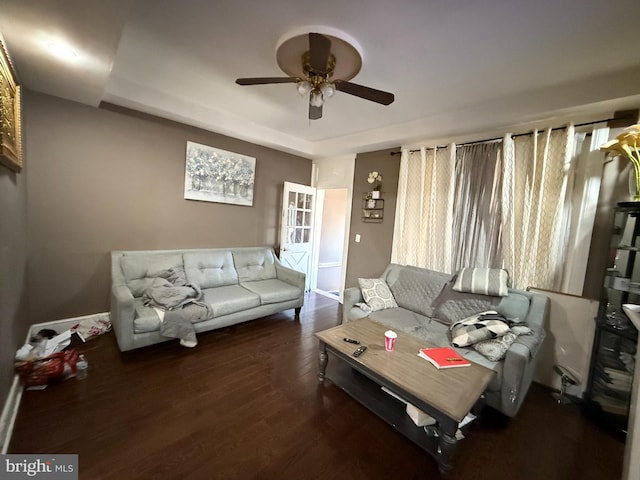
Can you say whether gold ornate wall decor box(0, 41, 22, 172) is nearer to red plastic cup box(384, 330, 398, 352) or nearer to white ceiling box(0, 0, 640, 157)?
white ceiling box(0, 0, 640, 157)

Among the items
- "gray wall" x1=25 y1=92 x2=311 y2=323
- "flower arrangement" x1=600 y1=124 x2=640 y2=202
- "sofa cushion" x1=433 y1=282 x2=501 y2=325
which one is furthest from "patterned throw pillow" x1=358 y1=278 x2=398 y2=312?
"gray wall" x1=25 y1=92 x2=311 y2=323

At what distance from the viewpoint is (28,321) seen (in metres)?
2.25

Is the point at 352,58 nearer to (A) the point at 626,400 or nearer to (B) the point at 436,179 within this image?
(B) the point at 436,179

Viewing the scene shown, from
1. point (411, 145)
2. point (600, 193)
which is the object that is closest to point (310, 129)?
point (411, 145)

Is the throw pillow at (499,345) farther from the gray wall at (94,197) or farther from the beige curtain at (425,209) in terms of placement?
the gray wall at (94,197)

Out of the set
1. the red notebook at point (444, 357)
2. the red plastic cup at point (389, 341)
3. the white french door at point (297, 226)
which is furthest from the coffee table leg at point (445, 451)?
the white french door at point (297, 226)

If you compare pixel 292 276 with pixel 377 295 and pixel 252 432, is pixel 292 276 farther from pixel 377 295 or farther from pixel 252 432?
pixel 252 432

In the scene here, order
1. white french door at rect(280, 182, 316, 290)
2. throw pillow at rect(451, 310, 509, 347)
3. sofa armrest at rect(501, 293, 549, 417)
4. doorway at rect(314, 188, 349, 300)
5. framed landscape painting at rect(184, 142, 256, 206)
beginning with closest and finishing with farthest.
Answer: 1. sofa armrest at rect(501, 293, 549, 417)
2. throw pillow at rect(451, 310, 509, 347)
3. framed landscape painting at rect(184, 142, 256, 206)
4. white french door at rect(280, 182, 316, 290)
5. doorway at rect(314, 188, 349, 300)

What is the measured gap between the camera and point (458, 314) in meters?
2.33

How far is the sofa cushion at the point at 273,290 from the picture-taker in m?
2.97

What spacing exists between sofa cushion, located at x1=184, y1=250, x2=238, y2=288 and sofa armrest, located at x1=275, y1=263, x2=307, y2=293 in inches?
24.5

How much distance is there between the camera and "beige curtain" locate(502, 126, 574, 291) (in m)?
2.16

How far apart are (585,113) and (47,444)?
14.6 feet

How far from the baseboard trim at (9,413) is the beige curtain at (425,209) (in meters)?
3.52
